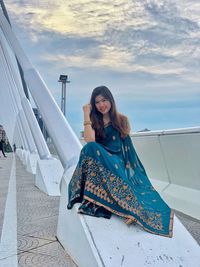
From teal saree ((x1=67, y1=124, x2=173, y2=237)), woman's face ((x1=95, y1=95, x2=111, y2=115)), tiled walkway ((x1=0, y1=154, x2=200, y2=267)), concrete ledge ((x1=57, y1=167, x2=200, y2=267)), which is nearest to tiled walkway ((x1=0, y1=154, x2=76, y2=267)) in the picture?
tiled walkway ((x1=0, y1=154, x2=200, y2=267))

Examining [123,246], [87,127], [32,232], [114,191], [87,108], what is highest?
[87,108]

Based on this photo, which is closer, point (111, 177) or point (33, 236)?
point (111, 177)

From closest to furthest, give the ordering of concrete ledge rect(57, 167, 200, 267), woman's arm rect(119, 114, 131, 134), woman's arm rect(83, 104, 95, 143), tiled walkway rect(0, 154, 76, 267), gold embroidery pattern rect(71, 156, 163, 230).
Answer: concrete ledge rect(57, 167, 200, 267) → gold embroidery pattern rect(71, 156, 163, 230) → tiled walkway rect(0, 154, 76, 267) → woman's arm rect(83, 104, 95, 143) → woman's arm rect(119, 114, 131, 134)

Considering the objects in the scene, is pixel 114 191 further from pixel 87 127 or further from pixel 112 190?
pixel 87 127

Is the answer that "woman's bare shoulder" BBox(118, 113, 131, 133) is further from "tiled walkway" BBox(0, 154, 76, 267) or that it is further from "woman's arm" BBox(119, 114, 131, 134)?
"tiled walkway" BBox(0, 154, 76, 267)

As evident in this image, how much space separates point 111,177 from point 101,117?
665mm

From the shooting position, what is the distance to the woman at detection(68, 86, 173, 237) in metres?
3.34

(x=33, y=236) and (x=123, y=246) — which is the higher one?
(x=123, y=246)

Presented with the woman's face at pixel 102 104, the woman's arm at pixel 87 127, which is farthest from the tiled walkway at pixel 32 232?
the woman's face at pixel 102 104

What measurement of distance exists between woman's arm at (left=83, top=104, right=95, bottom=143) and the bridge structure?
686mm

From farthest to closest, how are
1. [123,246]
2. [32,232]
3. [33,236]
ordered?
1. [32,232]
2. [33,236]
3. [123,246]

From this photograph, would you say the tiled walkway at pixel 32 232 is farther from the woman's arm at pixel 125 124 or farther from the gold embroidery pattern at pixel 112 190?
the woman's arm at pixel 125 124

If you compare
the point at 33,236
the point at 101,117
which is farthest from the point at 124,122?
the point at 33,236

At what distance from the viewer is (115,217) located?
11.1 ft
